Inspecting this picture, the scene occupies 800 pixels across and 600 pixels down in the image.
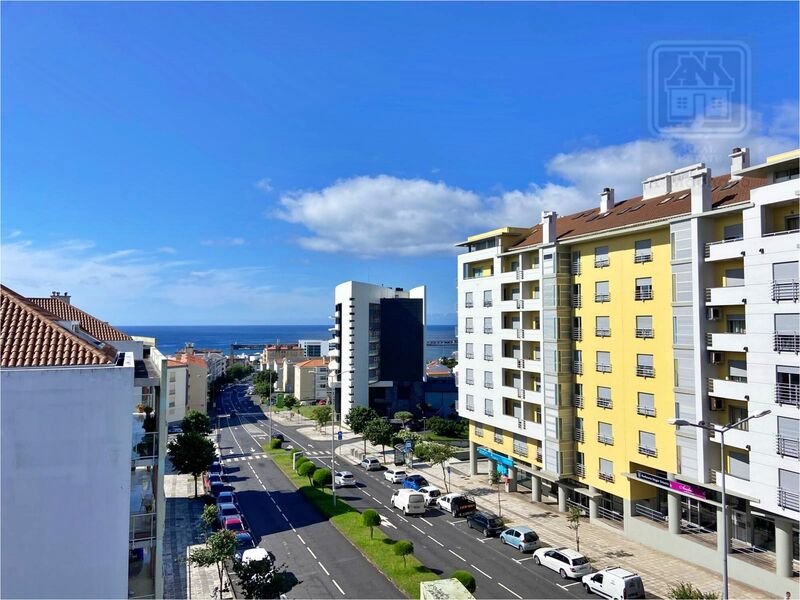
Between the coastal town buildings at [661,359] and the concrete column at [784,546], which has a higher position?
the coastal town buildings at [661,359]

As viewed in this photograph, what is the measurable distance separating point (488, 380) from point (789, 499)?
2390 centimetres

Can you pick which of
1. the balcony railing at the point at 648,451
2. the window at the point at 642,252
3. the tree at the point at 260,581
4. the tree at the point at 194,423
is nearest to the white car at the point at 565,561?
the balcony railing at the point at 648,451

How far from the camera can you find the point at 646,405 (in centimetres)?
3156

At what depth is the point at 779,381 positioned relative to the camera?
2411 cm

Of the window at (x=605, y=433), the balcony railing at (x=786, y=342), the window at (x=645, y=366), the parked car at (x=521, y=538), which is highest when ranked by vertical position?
the balcony railing at (x=786, y=342)

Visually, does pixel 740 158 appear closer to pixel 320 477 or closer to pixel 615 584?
pixel 615 584

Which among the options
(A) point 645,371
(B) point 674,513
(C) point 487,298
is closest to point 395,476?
(C) point 487,298

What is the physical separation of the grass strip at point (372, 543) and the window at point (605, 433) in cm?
1439

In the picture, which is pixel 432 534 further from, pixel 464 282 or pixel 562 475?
pixel 464 282

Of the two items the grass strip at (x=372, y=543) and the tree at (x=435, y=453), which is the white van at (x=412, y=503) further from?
the tree at (x=435, y=453)

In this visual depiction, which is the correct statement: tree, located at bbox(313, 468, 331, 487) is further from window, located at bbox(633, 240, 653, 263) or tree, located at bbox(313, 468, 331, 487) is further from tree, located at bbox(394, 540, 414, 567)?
window, located at bbox(633, 240, 653, 263)

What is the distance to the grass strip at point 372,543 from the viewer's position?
27172 millimetres

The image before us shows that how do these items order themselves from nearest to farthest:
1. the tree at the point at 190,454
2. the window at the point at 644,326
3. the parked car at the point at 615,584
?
the parked car at the point at 615,584 < the window at the point at 644,326 < the tree at the point at 190,454

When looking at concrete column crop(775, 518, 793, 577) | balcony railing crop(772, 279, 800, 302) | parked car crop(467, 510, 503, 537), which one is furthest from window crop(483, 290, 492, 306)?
concrete column crop(775, 518, 793, 577)
